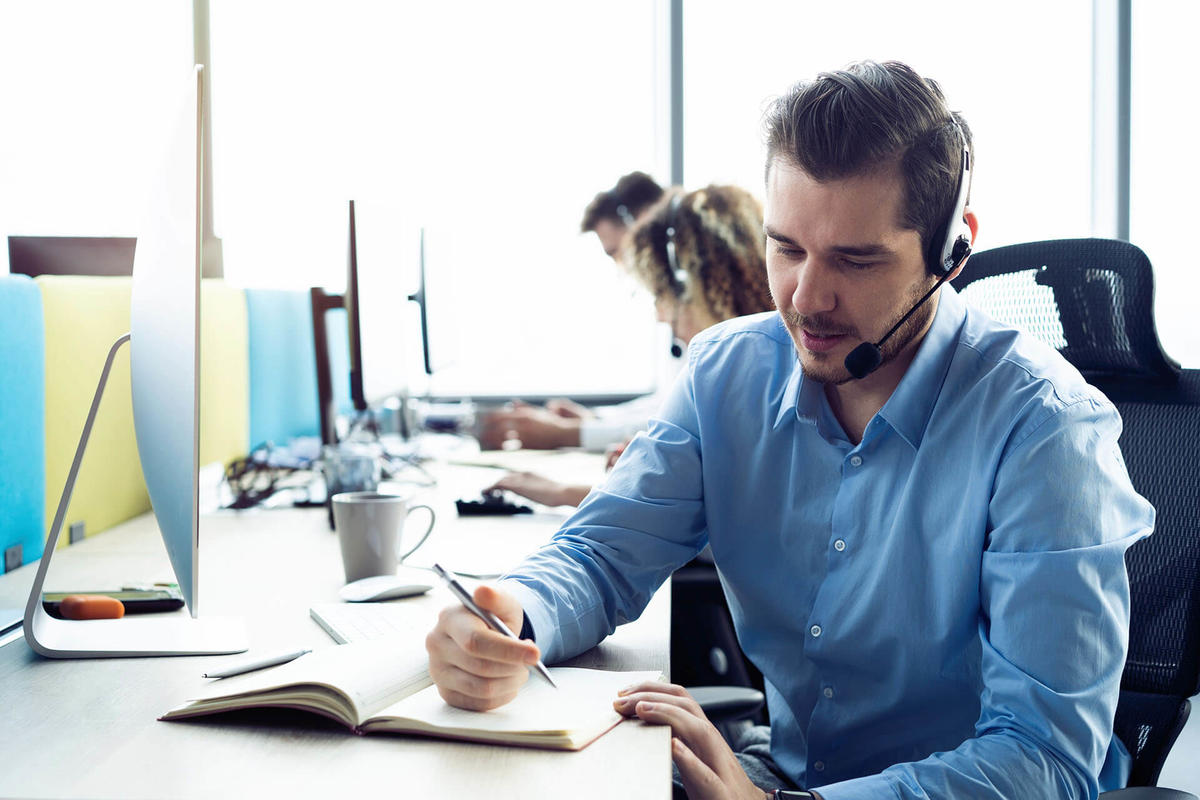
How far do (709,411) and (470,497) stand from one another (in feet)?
2.40

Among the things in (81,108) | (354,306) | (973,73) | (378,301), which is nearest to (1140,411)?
(354,306)

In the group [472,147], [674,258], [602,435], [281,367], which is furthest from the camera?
[472,147]

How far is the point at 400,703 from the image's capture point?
0.79 metres

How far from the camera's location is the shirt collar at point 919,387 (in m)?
1.03

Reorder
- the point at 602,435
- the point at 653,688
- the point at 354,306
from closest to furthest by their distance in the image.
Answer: the point at 653,688, the point at 354,306, the point at 602,435

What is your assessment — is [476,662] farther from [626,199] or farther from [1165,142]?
[1165,142]

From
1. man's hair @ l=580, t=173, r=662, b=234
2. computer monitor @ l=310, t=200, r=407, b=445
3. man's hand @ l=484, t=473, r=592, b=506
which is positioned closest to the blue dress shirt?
man's hand @ l=484, t=473, r=592, b=506

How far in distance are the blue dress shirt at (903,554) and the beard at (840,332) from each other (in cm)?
3

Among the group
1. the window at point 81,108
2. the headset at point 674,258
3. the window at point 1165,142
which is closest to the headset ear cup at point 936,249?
the headset at point 674,258

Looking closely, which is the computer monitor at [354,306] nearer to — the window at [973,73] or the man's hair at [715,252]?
the man's hair at [715,252]

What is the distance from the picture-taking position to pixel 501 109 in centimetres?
346

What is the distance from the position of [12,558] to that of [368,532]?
0.47 meters

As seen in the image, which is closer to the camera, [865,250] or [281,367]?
[865,250]

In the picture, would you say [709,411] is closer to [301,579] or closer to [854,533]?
[854,533]
